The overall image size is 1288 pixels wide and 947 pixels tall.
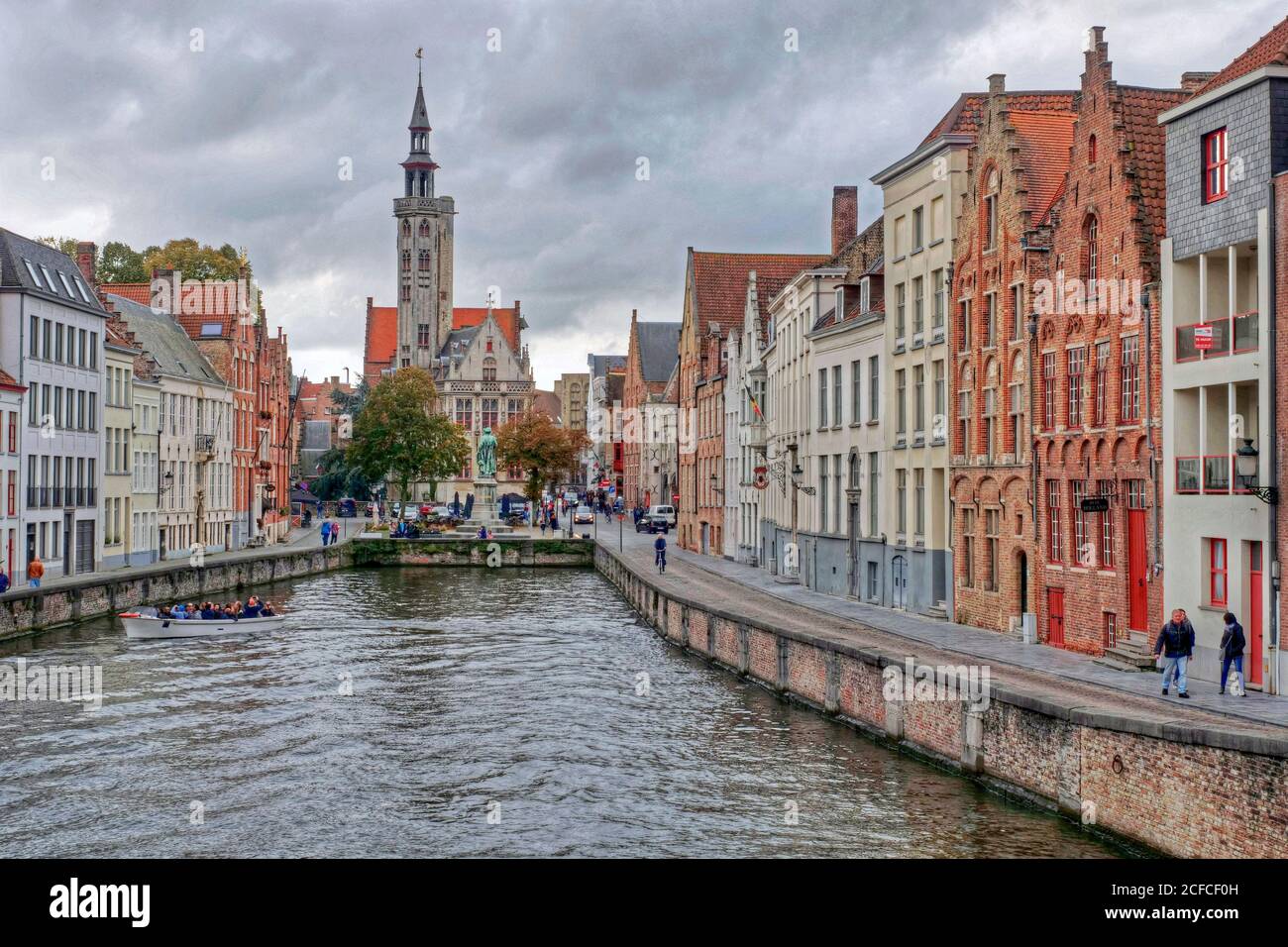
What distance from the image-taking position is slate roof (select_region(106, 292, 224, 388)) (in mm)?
68369

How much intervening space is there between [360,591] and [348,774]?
40.5 meters

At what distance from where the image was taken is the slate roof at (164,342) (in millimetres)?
68369

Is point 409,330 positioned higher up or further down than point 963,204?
higher up

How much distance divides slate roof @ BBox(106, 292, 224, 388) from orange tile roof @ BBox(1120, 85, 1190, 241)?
4768 centimetres

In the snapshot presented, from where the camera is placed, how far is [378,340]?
560 feet

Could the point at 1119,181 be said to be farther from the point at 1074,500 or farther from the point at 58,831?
the point at 58,831

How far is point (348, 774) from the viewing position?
23.6 metres

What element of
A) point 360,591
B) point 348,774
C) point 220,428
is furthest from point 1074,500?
point 220,428

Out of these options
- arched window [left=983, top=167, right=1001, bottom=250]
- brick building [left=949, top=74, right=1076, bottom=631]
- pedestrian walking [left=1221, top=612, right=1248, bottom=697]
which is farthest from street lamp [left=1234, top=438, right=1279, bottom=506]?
arched window [left=983, top=167, right=1001, bottom=250]

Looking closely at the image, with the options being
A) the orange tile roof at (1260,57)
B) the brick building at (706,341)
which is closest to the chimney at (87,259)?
the brick building at (706,341)

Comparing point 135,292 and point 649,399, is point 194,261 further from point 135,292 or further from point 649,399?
point 649,399

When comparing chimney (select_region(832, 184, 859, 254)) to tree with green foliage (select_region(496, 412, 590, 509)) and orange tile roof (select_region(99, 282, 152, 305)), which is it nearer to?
orange tile roof (select_region(99, 282, 152, 305))

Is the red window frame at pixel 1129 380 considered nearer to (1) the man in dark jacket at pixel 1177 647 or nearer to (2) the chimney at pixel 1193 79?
(1) the man in dark jacket at pixel 1177 647

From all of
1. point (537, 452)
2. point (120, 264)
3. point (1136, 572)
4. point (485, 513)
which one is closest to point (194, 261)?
point (120, 264)
